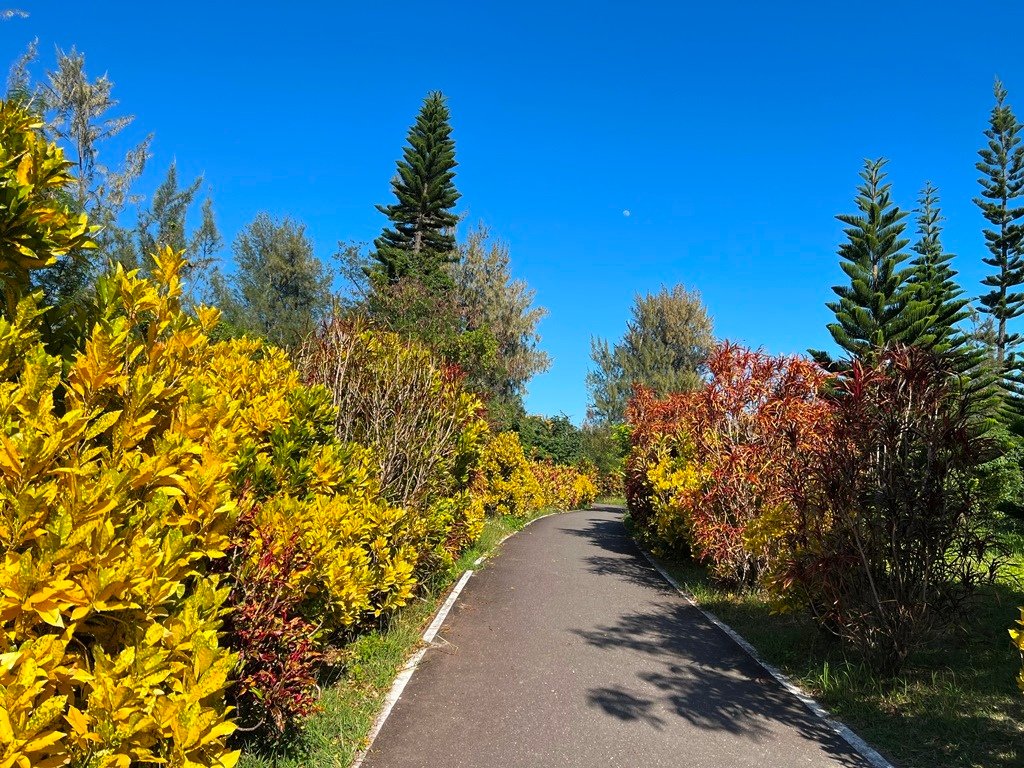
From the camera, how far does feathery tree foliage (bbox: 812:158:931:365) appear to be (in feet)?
55.7

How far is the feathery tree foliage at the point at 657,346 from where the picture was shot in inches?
1410

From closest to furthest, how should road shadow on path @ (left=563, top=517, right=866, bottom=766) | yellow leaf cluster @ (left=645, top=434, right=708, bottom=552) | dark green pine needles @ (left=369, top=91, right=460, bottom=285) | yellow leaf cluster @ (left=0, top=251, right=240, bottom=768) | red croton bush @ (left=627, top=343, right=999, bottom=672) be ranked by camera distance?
yellow leaf cluster @ (left=0, top=251, right=240, bottom=768) < road shadow on path @ (left=563, top=517, right=866, bottom=766) < red croton bush @ (left=627, top=343, right=999, bottom=672) < yellow leaf cluster @ (left=645, top=434, right=708, bottom=552) < dark green pine needles @ (left=369, top=91, right=460, bottom=285)

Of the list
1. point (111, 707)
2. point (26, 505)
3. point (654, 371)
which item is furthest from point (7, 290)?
point (654, 371)

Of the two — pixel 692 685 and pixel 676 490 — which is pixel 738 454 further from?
pixel 692 685

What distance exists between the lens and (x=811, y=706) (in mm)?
4406

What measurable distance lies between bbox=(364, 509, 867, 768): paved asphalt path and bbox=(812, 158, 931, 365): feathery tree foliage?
13497 millimetres

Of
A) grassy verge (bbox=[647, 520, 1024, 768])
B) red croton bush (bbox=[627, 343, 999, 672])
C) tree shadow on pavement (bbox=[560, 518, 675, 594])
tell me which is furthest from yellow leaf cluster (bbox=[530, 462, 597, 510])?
red croton bush (bbox=[627, 343, 999, 672])

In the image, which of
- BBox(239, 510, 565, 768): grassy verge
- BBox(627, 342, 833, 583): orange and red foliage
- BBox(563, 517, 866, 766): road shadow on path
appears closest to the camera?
BBox(239, 510, 565, 768): grassy verge

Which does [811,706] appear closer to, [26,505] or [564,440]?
[26,505]

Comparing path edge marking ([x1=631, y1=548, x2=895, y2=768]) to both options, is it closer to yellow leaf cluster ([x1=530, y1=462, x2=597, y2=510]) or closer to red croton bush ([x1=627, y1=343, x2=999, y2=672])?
red croton bush ([x1=627, y1=343, x2=999, y2=672])

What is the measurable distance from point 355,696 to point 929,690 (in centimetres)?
431

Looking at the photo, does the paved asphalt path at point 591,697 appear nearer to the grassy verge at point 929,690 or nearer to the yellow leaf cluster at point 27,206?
the grassy verge at point 929,690

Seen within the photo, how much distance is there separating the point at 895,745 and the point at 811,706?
2.32 feet

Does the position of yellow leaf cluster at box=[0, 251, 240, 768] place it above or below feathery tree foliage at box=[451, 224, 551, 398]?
below
